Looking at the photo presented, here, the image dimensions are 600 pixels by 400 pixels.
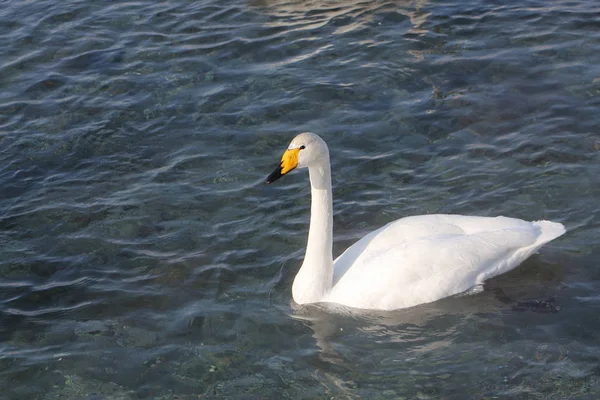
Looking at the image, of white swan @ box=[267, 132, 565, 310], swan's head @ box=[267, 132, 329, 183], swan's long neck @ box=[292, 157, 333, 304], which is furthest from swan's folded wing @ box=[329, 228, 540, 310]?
swan's head @ box=[267, 132, 329, 183]

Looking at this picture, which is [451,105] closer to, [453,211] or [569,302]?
[453,211]

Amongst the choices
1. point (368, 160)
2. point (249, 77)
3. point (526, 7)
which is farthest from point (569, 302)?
point (526, 7)

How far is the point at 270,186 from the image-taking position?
11406mm

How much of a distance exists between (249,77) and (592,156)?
5.32m

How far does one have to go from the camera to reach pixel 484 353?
26.8 feet

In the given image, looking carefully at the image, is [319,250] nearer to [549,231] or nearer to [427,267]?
[427,267]

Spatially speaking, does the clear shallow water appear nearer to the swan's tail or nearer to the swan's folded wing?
the swan's folded wing

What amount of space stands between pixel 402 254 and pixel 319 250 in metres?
0.82

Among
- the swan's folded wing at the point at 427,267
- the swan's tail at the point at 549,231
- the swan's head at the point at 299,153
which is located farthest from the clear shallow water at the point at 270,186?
the swan's head at the point at 299,153

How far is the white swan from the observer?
8766 millimetres

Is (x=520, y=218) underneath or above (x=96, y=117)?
underneath

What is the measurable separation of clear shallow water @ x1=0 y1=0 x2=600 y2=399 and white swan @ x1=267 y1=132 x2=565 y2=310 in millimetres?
212

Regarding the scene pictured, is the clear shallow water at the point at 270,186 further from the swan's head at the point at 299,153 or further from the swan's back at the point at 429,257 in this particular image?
the swan's head at the point at 299,153

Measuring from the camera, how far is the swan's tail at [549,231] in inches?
356
